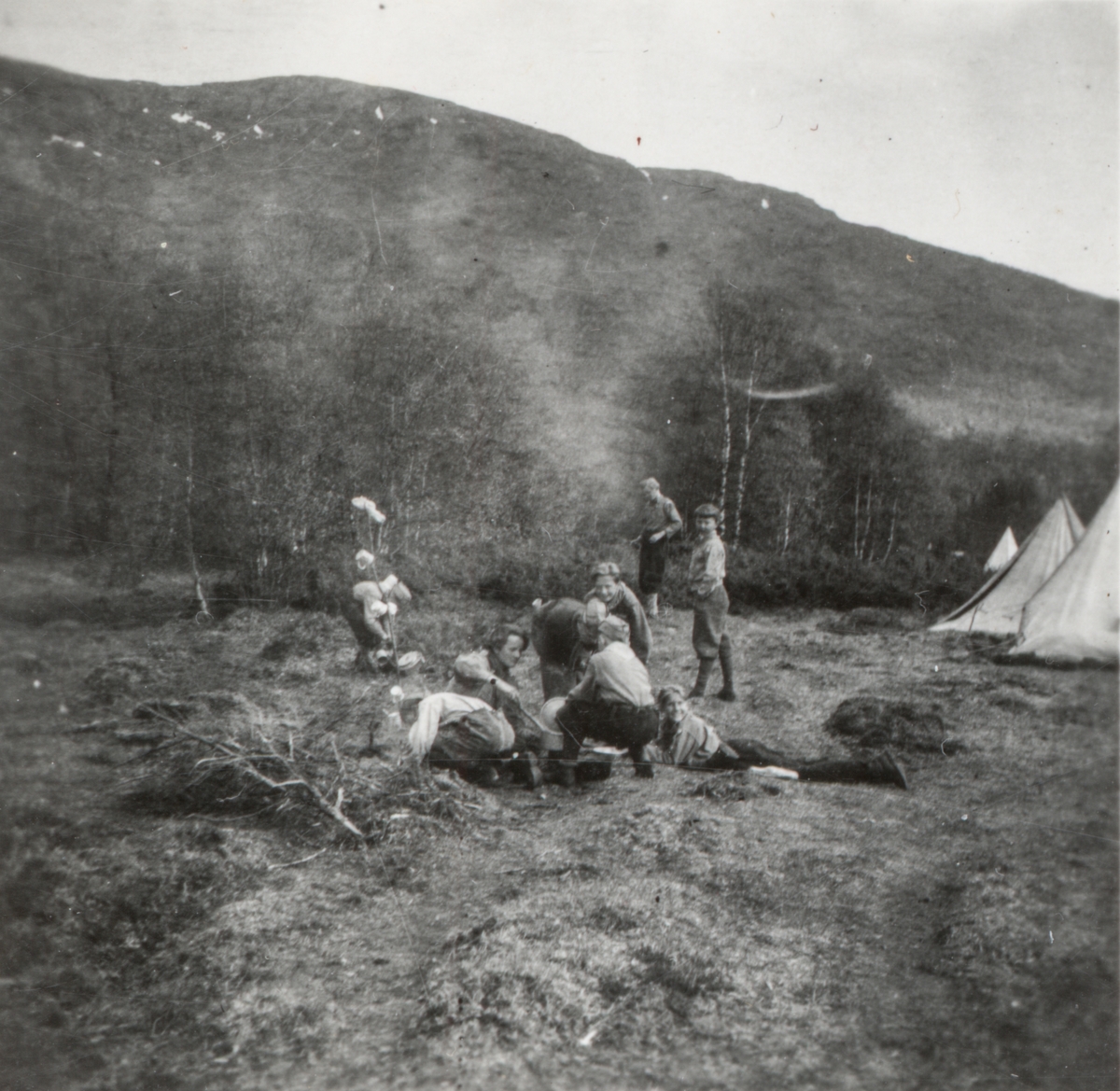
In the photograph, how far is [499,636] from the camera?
3996 millimetres

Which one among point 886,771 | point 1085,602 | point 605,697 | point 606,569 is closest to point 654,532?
point 606,569

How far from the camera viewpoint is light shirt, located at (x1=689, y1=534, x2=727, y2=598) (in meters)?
4.05

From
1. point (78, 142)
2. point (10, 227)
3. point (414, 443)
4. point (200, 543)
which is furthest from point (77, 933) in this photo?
point (78, 142)

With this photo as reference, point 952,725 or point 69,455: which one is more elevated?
point 69,455

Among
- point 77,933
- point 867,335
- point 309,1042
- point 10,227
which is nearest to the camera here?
point 309,1042

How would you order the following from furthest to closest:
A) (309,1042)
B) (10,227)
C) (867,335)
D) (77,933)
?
(867,335), (10,227), (77,933), (309,1042)

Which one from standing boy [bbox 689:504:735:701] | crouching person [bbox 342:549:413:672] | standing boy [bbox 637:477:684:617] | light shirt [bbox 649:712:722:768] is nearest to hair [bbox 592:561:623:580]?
standing boy [bbox 637:477:684:617]

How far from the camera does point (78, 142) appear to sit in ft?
12.6

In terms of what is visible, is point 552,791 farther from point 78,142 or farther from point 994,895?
point 78,142

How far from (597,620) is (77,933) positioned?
2.34 metres

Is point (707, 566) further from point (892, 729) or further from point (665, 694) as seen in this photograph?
point (892, 729)

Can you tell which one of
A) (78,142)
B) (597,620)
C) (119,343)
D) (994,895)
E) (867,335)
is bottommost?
(994,895)

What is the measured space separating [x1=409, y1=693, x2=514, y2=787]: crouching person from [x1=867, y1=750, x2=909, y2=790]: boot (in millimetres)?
1551

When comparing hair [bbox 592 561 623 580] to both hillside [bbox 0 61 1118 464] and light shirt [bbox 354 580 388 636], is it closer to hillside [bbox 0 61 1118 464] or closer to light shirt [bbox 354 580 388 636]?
hillside [bbox 0 61 1118 464]
